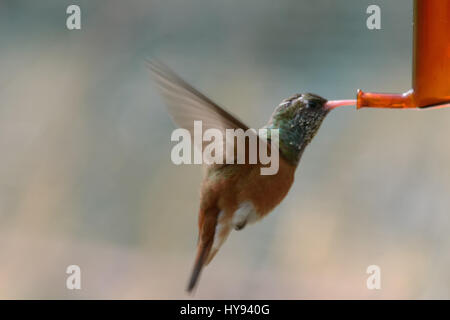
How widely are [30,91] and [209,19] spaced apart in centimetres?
79

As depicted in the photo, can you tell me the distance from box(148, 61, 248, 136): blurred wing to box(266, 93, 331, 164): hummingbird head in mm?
174

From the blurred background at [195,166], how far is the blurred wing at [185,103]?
1.30 m

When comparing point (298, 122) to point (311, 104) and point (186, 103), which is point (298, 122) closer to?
point (311, 104)

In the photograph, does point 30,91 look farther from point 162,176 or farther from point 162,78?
point 162,78

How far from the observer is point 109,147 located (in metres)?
2.47

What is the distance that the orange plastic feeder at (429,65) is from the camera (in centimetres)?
107

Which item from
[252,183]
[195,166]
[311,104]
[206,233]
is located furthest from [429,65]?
[195,166]

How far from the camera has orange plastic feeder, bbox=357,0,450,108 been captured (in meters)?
1.07

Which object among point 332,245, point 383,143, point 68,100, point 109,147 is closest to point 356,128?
point 383,143

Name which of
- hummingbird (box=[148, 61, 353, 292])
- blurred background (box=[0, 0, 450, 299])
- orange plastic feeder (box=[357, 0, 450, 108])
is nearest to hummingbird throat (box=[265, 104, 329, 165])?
hummingbird (box=[148, 61, 353, 292])

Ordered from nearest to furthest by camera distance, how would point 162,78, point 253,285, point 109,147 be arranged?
1. point 162,78
2. point 253,285
3. point 109,147

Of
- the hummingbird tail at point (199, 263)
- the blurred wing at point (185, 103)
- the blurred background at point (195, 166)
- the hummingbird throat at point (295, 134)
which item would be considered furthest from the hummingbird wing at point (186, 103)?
the blurred background at point (195, 166)

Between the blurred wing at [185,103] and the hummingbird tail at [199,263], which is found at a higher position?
the blurred wing at [185,103]

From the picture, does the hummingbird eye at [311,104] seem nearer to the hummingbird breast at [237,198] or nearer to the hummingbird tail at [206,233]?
the hummingbird breast at [237,198]
